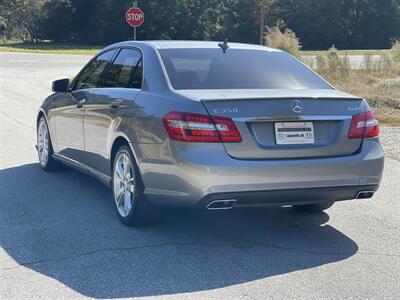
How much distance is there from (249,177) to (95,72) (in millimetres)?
2844

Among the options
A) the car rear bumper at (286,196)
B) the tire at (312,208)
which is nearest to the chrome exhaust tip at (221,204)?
the car rear bumper at (286,196)

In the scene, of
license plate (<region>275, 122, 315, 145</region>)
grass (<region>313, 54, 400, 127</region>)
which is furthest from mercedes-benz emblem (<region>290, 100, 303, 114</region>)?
grass (<region>313, 54, 400, 127</region>)

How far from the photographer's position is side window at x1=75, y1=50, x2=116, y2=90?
7.02 metres

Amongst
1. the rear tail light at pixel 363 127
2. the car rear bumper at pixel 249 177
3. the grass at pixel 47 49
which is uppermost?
the rear tail light at pixel 363 127

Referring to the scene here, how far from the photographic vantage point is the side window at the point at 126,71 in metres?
6.15

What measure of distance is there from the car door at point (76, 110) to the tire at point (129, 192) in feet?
3.68

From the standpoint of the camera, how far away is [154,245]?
5426 millimetres

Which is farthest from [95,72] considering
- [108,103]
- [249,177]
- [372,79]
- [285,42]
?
[285,42]

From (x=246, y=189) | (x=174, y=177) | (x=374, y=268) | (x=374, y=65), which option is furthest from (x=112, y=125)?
(x=374, y=65)

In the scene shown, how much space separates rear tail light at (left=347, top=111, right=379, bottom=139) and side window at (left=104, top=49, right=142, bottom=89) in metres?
1.89

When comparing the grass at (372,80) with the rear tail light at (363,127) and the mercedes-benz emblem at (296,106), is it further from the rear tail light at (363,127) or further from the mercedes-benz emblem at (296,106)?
the mercedes-benz emblem at (296,106)

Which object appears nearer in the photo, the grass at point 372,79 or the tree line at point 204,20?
the grass at point 372,79

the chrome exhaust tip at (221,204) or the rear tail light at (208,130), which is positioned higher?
the rear tail light at (208,130)

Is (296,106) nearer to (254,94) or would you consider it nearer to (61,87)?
(254,94)
